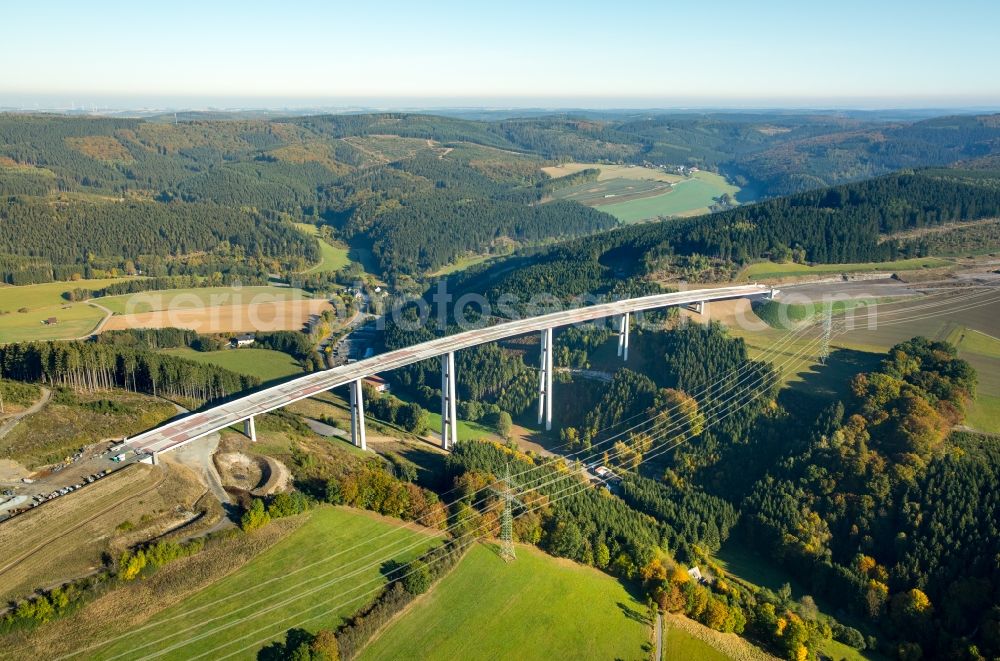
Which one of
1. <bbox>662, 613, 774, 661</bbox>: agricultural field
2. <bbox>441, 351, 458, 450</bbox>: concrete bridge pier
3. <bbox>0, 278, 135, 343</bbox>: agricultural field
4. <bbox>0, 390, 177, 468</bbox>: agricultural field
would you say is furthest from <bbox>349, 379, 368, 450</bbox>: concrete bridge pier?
<bbox>0, 278, 135, 343</bbox>: agricultural field

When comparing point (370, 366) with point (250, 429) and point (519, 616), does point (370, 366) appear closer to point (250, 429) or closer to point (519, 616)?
point (250, 429)

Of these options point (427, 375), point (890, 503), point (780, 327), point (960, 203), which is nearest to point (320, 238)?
point (427, 375)

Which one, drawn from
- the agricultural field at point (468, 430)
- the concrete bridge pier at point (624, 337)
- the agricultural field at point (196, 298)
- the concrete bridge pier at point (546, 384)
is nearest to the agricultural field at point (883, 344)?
the concrete bridge pier at point (624, 337)

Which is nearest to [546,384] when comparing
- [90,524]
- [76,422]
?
[76,422]

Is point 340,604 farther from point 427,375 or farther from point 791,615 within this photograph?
point 427,375

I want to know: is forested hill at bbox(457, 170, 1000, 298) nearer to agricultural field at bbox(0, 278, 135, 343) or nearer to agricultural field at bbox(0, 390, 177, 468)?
agricultural field at bbox(0, 390, 177, 468)

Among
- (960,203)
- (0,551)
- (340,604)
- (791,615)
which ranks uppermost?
(960,203)

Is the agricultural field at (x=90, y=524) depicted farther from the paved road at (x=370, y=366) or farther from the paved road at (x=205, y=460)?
the paved road at (x=370, y=366)
